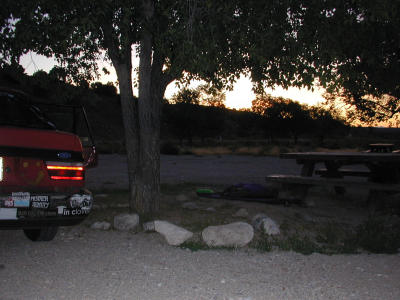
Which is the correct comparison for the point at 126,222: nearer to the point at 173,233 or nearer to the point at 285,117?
the point at 173,233

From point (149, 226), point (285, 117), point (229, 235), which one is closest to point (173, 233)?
point (149, 226)

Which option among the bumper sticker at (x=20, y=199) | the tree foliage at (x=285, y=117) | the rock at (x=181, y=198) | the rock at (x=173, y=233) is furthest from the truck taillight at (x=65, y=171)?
the tree foliage at (x=285, y=117)

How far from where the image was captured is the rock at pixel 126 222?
20.8ft

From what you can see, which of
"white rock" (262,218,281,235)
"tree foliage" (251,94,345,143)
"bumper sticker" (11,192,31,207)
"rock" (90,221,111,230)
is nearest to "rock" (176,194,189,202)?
"rock" (90,221,111,230)

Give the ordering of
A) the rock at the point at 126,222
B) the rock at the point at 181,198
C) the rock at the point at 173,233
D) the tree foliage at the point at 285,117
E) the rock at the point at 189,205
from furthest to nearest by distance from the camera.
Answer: the tree foliage at the point at 285,117 < the rock at the point at 181,198 < the rock at the point at 189,205 < the rock at the point at 126,222 < the rock at the point at 173,233

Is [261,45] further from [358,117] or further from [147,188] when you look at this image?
[358,117]

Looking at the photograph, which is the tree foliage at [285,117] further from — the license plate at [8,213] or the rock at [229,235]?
the license plate at [8,213]

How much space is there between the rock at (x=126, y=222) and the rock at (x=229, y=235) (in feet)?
4.05

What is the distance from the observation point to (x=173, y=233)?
18.7 ft

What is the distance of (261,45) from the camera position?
20.9 ft

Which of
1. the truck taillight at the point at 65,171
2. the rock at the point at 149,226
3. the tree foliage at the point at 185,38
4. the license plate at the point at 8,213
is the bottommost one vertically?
the rock at the point at 149,226

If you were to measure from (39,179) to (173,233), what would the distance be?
207 cm

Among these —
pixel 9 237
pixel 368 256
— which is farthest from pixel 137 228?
pixel 368 256

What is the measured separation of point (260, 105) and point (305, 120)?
7.19m
